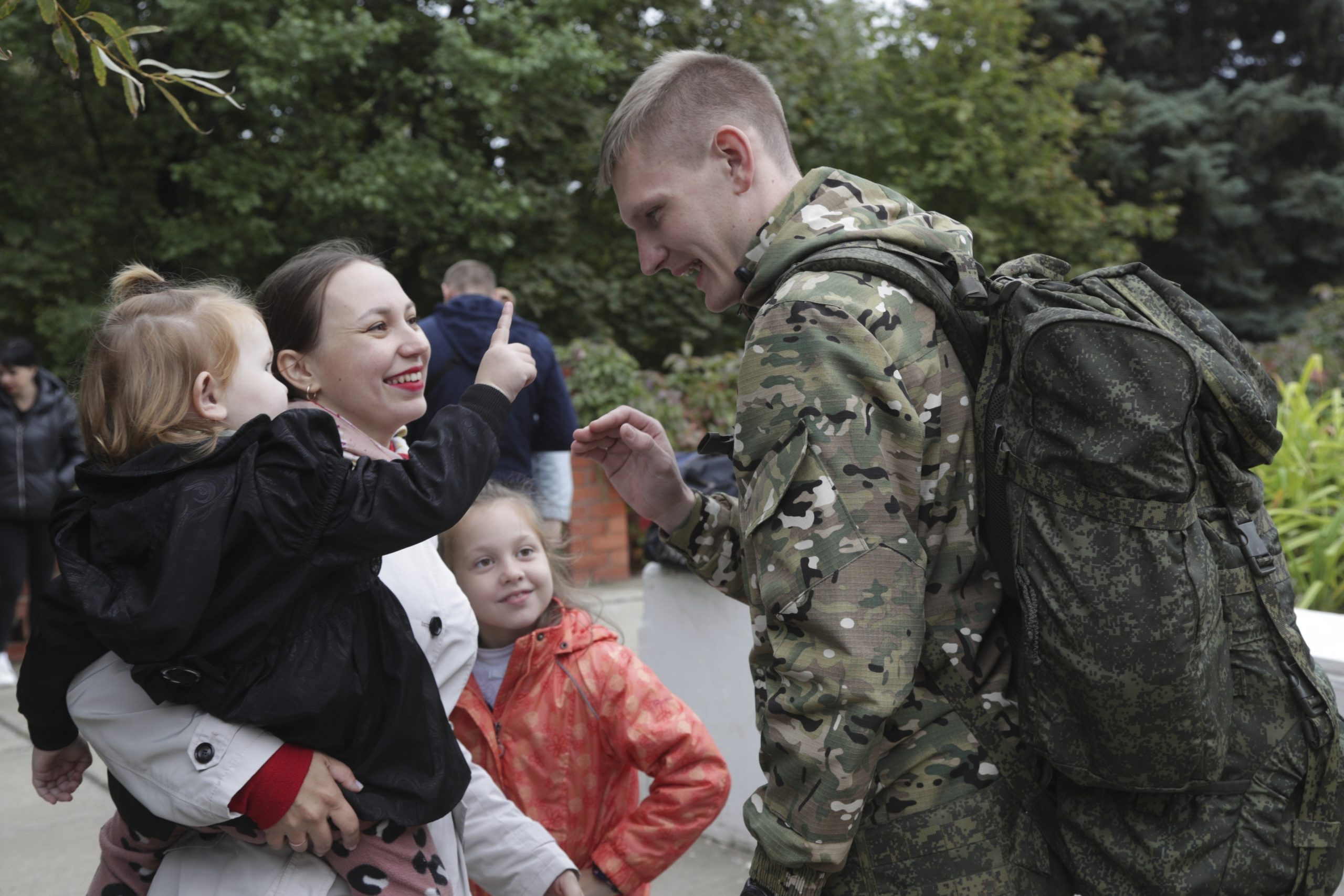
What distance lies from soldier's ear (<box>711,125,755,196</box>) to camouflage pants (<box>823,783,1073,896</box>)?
3.29 feet

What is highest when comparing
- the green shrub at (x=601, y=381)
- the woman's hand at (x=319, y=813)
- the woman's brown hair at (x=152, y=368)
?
the woman's brown hair at (x=152, y=368)

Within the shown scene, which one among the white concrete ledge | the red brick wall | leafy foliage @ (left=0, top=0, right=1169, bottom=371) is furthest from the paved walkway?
leafy foliage @ (left=0, top=0, right=1169, bottom=371)

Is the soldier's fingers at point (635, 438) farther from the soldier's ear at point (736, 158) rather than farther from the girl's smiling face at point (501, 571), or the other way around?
the girl's smiling face at point (501, 571)

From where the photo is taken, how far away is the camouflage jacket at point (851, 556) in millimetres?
1535

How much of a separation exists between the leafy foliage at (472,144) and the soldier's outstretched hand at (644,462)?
916 centimetres

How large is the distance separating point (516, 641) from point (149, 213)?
1225 cm

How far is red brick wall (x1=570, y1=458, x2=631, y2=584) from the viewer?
28.3ft

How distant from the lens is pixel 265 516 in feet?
5.23

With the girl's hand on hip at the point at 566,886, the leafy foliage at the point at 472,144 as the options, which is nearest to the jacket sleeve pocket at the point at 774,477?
the girl's hand on hip at the point at 566,886

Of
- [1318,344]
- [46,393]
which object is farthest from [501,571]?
[1318,344]

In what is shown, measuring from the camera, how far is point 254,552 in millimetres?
1623

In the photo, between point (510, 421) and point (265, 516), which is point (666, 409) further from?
point (265, 516)

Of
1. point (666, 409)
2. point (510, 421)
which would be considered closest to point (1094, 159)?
Result: point (666, 409)

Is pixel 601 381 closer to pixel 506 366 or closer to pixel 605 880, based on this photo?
pixel 605 880
